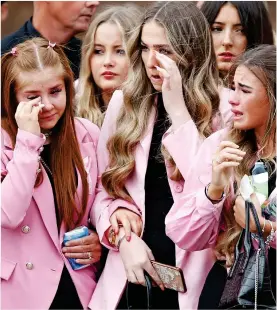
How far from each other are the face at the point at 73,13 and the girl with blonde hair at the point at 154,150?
1.12 m

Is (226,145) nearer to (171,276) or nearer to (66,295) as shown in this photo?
(171,276)

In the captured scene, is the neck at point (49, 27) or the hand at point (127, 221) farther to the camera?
the neck at point (49, 27)

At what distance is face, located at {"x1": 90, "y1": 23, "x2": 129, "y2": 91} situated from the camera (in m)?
4.82

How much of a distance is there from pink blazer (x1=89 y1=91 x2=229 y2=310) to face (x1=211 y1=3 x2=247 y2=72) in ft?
1.99

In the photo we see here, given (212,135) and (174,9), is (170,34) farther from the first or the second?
(212,135)

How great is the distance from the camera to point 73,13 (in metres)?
5.45

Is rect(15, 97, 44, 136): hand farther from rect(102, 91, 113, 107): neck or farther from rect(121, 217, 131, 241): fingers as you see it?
rect(102, 91, 113, 107): neck

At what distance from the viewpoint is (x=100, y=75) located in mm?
4863

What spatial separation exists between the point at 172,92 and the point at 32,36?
1.34 meters

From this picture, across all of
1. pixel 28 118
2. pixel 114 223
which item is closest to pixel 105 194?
pixel 114 223

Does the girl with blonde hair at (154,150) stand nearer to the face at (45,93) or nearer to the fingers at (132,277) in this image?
the fingers at (132,277)

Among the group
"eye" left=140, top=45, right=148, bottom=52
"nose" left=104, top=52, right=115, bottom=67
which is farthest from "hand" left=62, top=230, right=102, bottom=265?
"nose" left=104, top=52, right=115, bottom=67

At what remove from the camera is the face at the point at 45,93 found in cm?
418

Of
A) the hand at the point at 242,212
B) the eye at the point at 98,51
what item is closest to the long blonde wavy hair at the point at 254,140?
the hand at the point at 242,212
